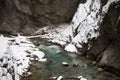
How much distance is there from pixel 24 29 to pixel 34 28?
1.64m

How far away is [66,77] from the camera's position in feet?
67.5

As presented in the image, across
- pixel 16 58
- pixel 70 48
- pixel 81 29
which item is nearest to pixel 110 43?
pixel 70 48

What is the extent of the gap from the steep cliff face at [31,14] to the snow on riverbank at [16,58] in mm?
9745

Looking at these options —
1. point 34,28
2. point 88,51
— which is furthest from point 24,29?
point 88,51

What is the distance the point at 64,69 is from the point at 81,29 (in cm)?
899

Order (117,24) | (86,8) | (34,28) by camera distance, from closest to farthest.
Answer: (117,24) < (86,8) < (34,28)

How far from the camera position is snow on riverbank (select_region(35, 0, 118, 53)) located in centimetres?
2717

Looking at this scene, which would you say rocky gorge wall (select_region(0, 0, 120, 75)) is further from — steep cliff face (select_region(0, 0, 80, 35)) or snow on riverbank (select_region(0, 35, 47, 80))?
snow on riverbank (select_region(0, 35, 47, 80))

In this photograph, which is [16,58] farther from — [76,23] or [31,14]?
[31,14]

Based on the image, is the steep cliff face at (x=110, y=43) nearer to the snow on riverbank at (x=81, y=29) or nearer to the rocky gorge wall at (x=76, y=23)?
the rocky gorge wall at (x=76, y=23)

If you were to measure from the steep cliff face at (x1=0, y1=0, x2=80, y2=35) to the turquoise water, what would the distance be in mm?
12740

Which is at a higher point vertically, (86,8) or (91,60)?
(86,8)

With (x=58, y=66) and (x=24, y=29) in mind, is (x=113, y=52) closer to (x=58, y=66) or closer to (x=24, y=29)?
(x=58, y=66)

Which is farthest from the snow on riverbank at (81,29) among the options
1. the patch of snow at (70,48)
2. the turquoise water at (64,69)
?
the turquoise water at (64,69)
